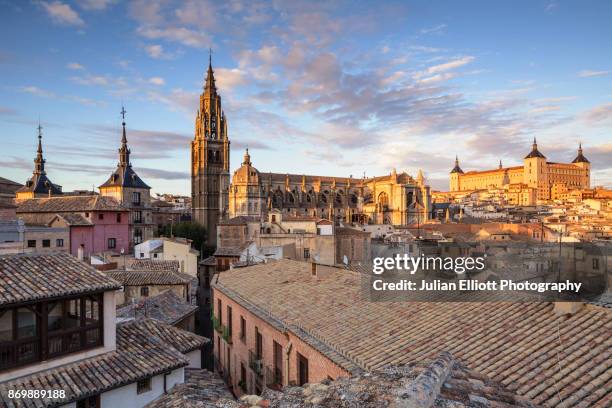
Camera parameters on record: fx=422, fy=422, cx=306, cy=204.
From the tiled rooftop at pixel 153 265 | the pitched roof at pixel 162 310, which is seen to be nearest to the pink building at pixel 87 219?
the tiled rooftop at pixel 153 265

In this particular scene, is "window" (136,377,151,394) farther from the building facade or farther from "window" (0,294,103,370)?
the building facade

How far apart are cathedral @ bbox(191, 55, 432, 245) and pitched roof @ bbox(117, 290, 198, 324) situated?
54487mm

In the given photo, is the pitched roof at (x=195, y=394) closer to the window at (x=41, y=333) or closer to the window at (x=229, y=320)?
the window at (x=41, y=333)

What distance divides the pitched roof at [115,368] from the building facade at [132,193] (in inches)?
1638

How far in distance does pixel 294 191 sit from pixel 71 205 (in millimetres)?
54449

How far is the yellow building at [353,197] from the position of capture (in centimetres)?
8669

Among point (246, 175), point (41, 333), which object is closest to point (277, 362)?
point (41, 333)

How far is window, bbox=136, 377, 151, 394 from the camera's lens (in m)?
9.42

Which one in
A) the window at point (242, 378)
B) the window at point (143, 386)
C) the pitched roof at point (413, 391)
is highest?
the pitched roof at point (413, 391)

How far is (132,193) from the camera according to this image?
52.6 m

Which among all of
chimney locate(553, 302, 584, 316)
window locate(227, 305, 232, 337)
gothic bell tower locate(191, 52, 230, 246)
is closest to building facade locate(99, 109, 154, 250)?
gothic bell tower locate(191, 52, 230, 246)

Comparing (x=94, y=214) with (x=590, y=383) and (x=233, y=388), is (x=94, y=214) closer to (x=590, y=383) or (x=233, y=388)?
(x=233, y=388)

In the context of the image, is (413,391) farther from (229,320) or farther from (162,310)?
(162,310)

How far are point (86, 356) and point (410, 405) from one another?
8.32 metres
